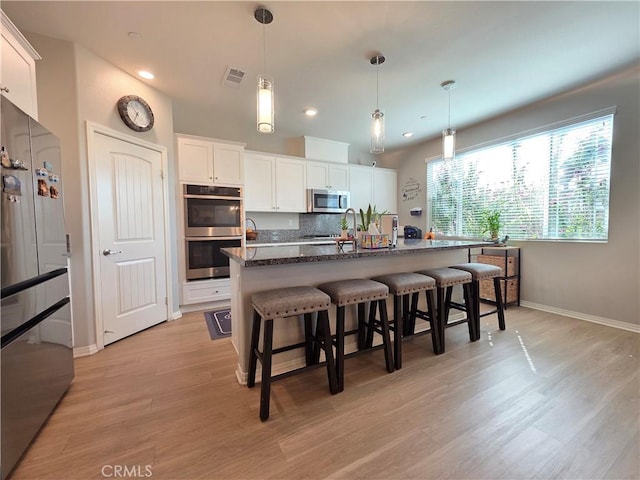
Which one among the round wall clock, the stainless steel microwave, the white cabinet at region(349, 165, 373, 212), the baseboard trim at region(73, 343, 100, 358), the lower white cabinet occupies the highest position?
the round wall clock

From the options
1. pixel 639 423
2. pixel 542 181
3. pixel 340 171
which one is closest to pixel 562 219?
pixel 542 181

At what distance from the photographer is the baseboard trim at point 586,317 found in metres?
2.78

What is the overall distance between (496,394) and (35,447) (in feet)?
8.67

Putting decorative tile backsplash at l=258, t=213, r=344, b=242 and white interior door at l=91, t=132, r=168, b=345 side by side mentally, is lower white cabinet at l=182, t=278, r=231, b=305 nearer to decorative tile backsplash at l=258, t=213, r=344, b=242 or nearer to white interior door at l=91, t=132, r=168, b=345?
white interior door at l=91, t=132, r=168, b=345

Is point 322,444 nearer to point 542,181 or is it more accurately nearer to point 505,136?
point 542,181

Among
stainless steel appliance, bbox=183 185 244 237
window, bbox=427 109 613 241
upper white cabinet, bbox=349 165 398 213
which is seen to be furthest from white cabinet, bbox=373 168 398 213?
stainless steel appliance, bbox=183 185 244 237

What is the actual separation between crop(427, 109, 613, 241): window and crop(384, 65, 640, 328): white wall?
10cm

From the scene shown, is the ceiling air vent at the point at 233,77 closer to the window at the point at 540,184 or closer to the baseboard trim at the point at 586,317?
the window at the point at 540,184

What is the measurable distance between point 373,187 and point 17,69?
15.4 feet

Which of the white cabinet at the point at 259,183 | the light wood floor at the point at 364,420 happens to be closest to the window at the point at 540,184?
the light wood floor at the point at 364,420

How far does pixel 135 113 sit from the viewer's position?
278 cm

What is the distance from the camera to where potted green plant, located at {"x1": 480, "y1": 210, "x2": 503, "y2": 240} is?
372cm

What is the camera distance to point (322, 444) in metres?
1.38

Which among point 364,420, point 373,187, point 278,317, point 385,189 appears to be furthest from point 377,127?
point 385,189
